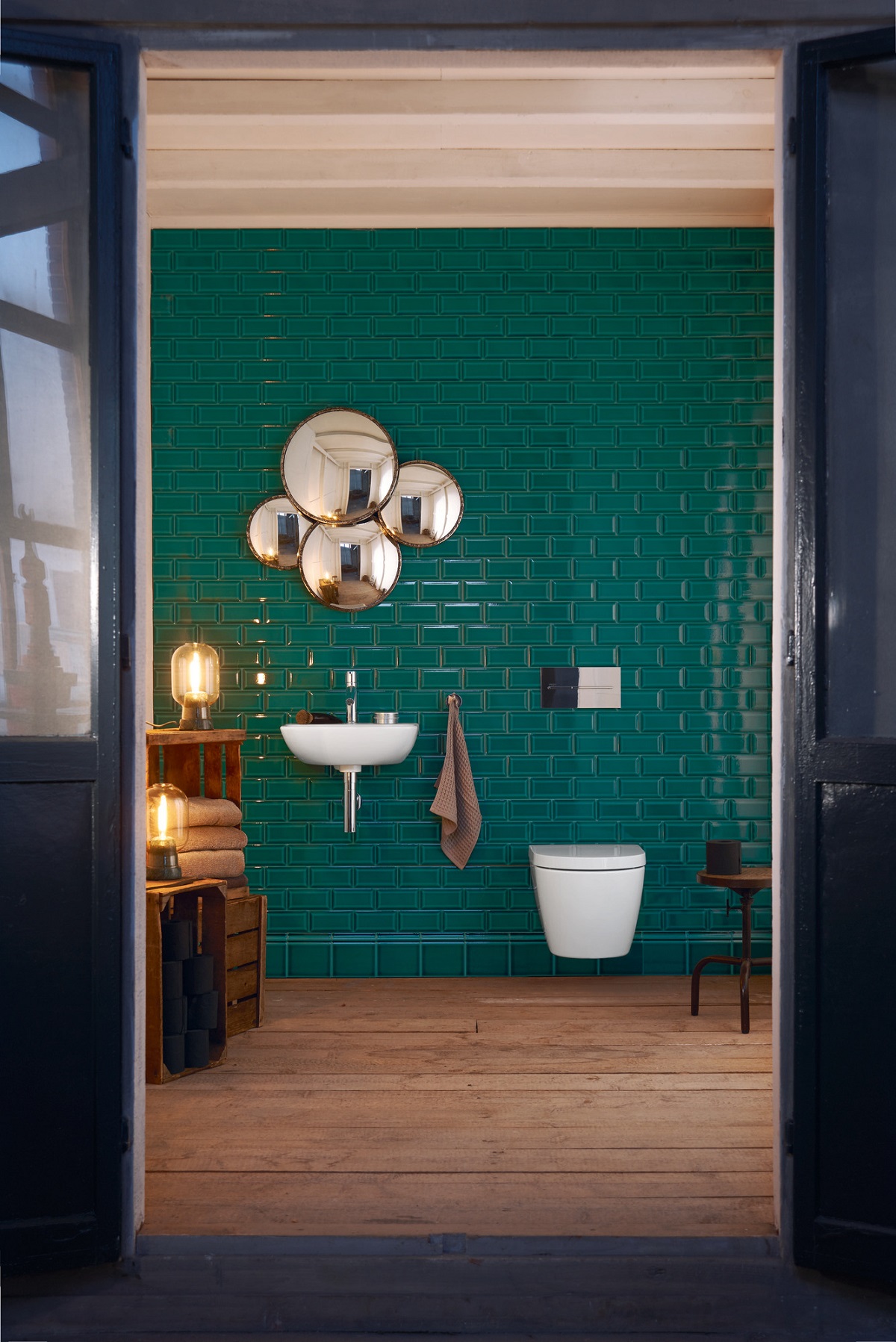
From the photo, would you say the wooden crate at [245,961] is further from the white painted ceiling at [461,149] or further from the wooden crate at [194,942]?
the white painted ceiling at [461,149]

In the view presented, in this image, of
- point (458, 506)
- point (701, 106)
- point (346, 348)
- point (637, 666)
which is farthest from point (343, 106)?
point (637, 666)

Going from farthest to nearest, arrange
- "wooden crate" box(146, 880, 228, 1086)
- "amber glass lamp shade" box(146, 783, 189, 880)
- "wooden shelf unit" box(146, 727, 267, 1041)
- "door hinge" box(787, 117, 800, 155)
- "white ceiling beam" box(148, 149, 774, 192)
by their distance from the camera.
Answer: "white ceiling beam" box(148, 149, 774, 192), "wooden shelf unit" box(146, 727, 267, 1041), "amber glass lamp shade" box(146, 783, 189, 880), "wooden crate" box(146, 880, 228, 1086), "door hinge" box(787, 117, 800, 155)

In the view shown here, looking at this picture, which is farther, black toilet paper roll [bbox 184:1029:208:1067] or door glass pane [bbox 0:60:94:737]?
black toilet paper roll [bbox 184:1029:208:1067]

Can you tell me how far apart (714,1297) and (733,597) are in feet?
9.26

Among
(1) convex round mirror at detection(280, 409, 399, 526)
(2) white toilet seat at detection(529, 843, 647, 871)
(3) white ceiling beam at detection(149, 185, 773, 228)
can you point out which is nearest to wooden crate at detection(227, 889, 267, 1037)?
(2) white toilet seat at detection(529, 843, 647, 871)

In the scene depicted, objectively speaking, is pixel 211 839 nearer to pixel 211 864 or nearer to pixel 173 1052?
pixel 211 864

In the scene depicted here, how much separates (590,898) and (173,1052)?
1.53m

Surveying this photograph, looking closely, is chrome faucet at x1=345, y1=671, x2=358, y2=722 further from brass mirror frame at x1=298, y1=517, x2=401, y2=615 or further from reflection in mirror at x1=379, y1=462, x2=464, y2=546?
reflection in mirror at x1=379, y1=462, x2=464, y2=546

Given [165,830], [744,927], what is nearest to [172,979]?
[165,830]

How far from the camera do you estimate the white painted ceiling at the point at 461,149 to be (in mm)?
3270

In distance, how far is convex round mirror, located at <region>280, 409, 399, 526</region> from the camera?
4.08 m

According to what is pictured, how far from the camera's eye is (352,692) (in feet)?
13.4

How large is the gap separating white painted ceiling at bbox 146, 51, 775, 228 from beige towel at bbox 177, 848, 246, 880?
260cm

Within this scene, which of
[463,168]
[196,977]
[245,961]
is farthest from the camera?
[463,168]
